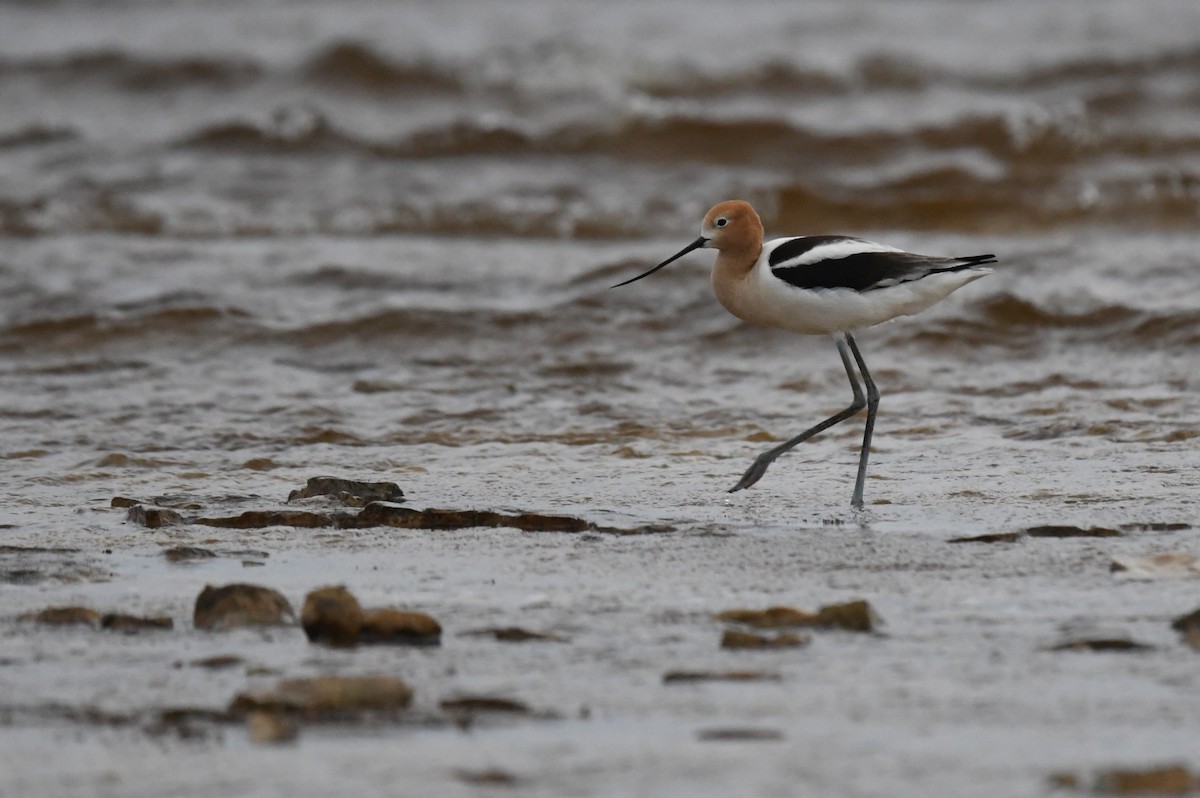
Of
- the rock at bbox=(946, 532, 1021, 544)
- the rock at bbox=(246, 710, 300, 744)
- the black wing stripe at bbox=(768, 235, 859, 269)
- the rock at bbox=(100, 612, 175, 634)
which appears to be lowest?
the rock at bbox=(246, 710, 300, 744)

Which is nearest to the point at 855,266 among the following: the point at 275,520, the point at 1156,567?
the point at 1156,567

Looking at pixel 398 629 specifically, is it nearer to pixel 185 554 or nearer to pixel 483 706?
pixel 483 706

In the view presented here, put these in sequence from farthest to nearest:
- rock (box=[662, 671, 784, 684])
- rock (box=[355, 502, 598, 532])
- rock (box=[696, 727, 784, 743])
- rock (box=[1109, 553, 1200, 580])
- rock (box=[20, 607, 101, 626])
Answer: rock (box=[355, 502, 598, 532]), rock (box=[1109, 553, 1200, 580]), rock (box=[20, 607, 101, 626]), rock (box=[662, 671, 784, 684]), rock (box=[696, 727, 784, 743])

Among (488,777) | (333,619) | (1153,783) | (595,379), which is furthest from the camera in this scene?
(595,379)

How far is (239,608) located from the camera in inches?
157

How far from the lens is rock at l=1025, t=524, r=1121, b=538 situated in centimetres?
490

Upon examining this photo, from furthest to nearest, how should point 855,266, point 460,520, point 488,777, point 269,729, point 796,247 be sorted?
point 796,247 < point 855,266 < point 460,520 < point 269,729 < point 488,777

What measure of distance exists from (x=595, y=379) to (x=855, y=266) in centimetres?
249

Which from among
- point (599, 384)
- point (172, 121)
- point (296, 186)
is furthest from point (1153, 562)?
point (172, 121)

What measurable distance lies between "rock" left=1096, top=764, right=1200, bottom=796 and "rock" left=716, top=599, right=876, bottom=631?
3.50ft

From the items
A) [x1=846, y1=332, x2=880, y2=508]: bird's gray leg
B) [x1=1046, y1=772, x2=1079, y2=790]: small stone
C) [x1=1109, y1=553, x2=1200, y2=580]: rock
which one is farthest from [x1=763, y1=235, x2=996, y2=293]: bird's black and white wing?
[x1=1046, y1=772, x2=1079, y2=790]: small stone

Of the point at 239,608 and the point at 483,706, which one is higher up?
the point at 239,608

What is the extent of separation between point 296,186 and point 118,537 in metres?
8.74

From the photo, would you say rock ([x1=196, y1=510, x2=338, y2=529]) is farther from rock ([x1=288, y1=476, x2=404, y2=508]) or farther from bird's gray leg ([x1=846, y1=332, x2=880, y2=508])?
bird's gray leg ([x1=846, y1=332, x2=880, y2=508])
